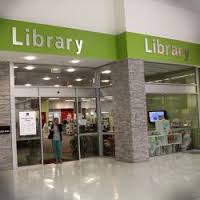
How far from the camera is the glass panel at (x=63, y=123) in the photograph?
1033cm

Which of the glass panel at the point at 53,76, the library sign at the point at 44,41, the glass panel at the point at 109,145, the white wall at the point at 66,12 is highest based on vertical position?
the white wall at the point at 66,12

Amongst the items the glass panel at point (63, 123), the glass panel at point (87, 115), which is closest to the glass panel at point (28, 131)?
the glass panel at point (63, 123)

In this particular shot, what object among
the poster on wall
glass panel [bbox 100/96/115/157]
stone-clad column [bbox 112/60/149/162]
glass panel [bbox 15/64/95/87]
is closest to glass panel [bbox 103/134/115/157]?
glass panel [bbox 100/96/115/157]

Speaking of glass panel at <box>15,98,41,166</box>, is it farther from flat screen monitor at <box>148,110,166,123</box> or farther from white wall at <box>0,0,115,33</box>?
flat screen monitor at <box>148,110,166,123</box>

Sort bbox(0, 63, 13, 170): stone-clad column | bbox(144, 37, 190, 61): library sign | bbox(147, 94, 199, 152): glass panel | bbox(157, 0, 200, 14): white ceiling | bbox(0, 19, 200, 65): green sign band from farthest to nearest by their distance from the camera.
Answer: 1. bbox(147, 94, 199, 152): glass panel
2. bbox(157, 0, 200, 14): white ceiling
3. bbox(144, 37, 190, 61): library sign
4. bbox(0, 63, 13, 170): stone-clad column
5. bbox(0, 19, 200, 65): green sign band

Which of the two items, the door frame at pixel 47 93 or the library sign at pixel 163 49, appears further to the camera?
the library sign at pixel 163 49

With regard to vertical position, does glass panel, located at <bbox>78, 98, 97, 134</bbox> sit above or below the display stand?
above

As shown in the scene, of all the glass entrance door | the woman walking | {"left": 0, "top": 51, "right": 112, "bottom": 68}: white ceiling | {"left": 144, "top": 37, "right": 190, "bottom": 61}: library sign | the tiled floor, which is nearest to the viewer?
the tiled floor

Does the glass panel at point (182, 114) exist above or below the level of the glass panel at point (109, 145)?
above

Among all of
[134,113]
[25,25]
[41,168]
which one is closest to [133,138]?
[134,113]

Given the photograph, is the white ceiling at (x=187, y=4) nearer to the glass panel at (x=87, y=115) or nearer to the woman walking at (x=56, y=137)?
the glass panel at (x=87, y=115)

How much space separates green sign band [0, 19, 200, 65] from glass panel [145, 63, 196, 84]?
48 cm

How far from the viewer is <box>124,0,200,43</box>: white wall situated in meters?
10.1

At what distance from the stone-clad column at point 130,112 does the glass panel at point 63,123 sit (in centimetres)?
156
